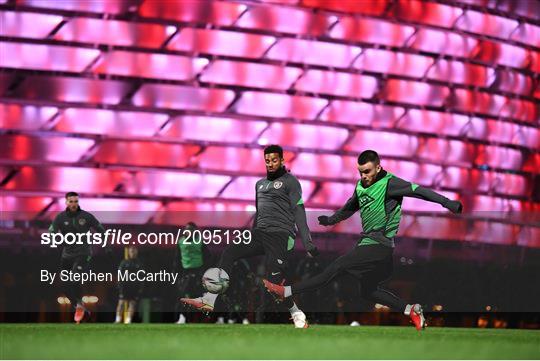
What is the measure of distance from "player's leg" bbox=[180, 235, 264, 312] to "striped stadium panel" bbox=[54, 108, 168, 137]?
26840 mm

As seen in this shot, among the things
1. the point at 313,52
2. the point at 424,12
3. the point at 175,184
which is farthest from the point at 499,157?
the point at 175,184

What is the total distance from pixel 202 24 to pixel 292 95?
463 centimetres

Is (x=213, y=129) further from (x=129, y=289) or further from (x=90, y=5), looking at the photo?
(x=129, y=289)

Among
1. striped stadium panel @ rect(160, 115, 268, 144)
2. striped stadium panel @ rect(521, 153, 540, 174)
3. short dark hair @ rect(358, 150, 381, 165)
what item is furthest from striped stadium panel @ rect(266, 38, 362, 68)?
short dark hair @ rect(358, 150, 381, 165)

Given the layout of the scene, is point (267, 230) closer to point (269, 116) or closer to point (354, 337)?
point (354, 337)

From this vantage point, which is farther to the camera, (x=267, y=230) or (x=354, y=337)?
(x=354, y=337)

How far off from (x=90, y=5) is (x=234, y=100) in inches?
253

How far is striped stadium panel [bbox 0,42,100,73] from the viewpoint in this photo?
1464 inches

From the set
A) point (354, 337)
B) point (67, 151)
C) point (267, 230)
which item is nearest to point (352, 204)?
point (267, 230)

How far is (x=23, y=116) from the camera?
37875 mm

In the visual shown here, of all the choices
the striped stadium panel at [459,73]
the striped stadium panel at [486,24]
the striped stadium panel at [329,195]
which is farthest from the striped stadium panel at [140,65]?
the striped stadium panel at [486,24]

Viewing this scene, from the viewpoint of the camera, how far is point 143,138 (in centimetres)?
3919

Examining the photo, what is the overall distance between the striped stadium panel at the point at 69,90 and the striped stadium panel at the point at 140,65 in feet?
1.69

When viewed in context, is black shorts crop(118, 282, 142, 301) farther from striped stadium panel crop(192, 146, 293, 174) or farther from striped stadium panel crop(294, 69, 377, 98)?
striped stadium panel crop(294, 69, 377, 98)
